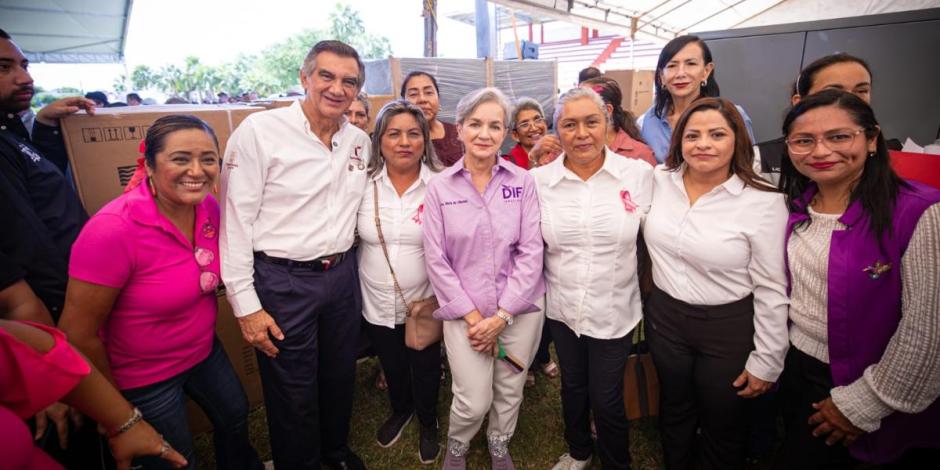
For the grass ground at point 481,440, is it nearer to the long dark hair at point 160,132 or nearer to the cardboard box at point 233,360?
the cardboard box at point 233,360

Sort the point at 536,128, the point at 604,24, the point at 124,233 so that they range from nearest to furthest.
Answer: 1. the point at 124,233
2. the point at 536,128
3. the point at 604,24

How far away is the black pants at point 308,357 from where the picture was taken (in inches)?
79.9

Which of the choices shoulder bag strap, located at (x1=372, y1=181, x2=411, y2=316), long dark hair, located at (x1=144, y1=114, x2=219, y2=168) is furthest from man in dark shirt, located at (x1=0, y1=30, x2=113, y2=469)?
shoulder bag strap, located at (x1=372, y1=181, x2=411, y2=316)

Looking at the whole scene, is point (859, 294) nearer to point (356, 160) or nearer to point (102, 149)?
point (356, 160)

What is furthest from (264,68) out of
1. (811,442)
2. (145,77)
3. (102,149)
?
(811,442)

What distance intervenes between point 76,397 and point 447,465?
1795 mm

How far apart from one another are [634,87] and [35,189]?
6.97 metres

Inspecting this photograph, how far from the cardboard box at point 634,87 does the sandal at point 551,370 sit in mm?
4459

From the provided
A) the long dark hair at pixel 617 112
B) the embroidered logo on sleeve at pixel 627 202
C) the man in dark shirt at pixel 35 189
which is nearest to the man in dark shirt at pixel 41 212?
the man in dark shirt at pixel 35 189

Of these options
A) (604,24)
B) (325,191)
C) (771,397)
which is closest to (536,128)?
(325,191)

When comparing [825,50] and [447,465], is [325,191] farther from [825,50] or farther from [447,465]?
[825,50]

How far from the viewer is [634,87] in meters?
6.58

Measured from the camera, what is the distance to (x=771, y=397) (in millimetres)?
2033

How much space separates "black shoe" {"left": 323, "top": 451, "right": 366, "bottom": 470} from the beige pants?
640 millimetres
